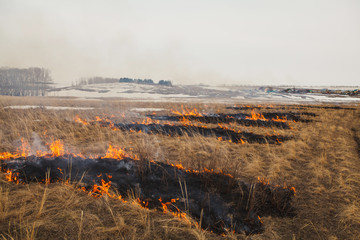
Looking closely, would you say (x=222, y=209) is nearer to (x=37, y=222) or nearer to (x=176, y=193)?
(x=176, y=193)

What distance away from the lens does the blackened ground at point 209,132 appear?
9.51 m

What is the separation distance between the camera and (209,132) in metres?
10.9

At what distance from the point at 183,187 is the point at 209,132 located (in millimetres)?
6989

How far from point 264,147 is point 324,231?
534 cm

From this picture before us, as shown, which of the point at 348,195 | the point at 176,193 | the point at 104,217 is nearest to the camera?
the point at 104,217

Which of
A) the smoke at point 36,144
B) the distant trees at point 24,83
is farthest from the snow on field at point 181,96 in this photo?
the smoke at point 36,144

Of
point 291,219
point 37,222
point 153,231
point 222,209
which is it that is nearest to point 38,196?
→ point 37,222

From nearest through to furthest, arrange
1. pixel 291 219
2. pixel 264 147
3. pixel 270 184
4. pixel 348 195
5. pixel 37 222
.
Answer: pixel 37 222 < pixel 291 219 < pixel 348 195 < pixel 270 184 < pixel 264 147

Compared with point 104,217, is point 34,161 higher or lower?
higher

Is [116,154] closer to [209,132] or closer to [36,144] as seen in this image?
[36,144]

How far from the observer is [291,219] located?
11.0 ft

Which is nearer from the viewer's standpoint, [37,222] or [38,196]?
[37,222]

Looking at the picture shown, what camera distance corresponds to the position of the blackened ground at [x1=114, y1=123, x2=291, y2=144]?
374 inches

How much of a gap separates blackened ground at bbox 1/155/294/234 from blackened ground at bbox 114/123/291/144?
4.46 m
